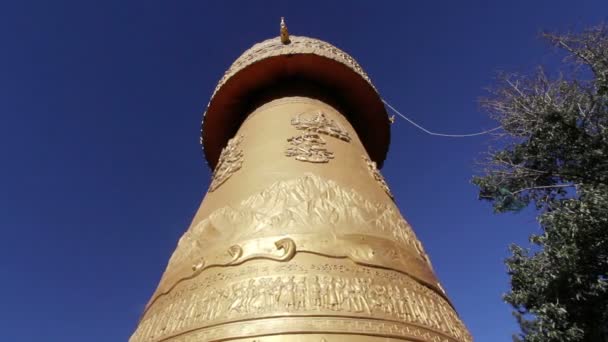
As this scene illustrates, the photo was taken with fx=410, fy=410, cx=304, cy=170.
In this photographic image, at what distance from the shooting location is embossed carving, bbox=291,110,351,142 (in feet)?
11.7

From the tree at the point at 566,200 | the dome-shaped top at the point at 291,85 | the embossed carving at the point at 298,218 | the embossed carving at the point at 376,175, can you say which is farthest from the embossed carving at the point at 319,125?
the tree at the point at 566,200

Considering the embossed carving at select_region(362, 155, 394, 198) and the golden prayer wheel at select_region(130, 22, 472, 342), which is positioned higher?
the embossed carving at select_region(362, 155, 394, 198)

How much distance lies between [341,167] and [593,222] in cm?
535

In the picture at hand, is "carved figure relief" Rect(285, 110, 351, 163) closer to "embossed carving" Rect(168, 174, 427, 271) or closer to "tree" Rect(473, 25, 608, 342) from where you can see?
"embossed carving" Rect(168, 174, 427, 271)

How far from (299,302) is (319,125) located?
183 cm

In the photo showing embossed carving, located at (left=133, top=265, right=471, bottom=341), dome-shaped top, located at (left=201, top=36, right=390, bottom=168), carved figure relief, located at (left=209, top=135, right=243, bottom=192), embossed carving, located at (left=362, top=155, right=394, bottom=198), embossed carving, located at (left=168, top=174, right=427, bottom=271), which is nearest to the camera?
embossed carving, located at (left=133, top=265, right=471, bottom=341)

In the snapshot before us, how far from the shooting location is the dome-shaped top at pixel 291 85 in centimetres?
404

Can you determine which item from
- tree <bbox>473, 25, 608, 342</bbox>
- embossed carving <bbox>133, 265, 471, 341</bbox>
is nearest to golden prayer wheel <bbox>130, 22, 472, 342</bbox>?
embossed carving <bbox>133, 265, 471, 341</bbox>

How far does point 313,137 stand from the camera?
3455mm

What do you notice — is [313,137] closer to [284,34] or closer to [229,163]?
[229,163]

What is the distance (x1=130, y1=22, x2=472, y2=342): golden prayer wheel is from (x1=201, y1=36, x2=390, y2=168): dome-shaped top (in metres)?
0.02

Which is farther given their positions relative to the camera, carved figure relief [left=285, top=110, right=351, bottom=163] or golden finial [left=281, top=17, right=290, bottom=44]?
golden finial [left=281, top=17, right=290, bottom=44]

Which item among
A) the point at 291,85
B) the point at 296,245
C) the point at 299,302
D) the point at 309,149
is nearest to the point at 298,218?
the point at 296,245

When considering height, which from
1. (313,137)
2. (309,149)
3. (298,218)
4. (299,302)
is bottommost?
(299,302)
